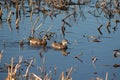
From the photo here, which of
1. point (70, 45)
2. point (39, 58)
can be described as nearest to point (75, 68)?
point (39, 58)

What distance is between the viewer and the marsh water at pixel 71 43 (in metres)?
8.65

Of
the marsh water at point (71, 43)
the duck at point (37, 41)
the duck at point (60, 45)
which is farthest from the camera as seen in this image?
the duck at point (37, 41)

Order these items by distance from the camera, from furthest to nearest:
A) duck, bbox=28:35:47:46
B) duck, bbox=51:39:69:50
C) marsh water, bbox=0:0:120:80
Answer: duck, bbox=28:35:47:46, duck, bbox=51:39:69:50, marsh water, bbox=0:0:120:80

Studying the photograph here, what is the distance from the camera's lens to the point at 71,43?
10383mm

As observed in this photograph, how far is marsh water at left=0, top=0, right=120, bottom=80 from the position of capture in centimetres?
865

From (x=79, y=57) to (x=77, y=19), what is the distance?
141 inches

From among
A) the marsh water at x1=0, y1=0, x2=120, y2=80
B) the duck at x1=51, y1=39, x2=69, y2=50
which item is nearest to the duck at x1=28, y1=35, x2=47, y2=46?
the marsh water at x1=0, y1=0, x2=120, y2=80

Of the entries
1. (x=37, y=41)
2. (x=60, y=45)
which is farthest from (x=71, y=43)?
(x=37, y=41)

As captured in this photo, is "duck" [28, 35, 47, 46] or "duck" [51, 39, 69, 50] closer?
"duck" [51, 39, 69, 50]

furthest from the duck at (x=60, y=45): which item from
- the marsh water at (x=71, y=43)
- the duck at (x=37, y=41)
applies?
the duck at (x=37, y=41)

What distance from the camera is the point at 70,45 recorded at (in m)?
10.2

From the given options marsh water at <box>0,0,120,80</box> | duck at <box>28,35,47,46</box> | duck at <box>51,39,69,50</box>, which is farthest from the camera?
duck at <box>28,35,47,46</box>

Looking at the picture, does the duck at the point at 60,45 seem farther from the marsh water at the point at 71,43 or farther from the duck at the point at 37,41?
the duck at the point at 37,41

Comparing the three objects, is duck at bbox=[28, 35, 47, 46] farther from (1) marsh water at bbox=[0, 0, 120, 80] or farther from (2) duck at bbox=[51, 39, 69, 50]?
(2) duck at bbox=[51, 39, 69, 50]
